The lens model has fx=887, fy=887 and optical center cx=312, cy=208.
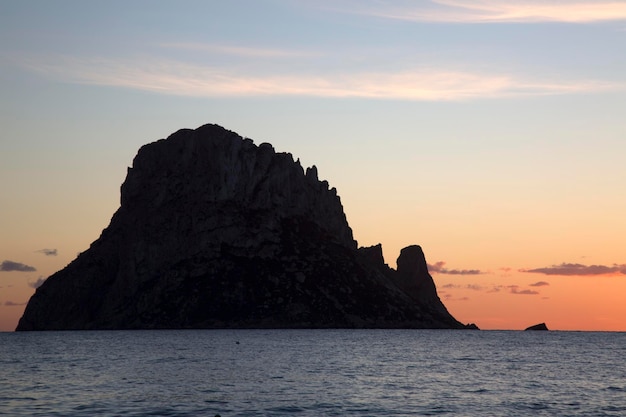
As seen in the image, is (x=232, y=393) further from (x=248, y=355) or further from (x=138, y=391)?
(x=248, y=355)

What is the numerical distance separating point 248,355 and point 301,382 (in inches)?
2347

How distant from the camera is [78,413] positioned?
73.5 m

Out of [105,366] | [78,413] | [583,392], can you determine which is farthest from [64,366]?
[583,392]

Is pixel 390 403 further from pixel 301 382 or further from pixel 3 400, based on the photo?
pixel 3 400

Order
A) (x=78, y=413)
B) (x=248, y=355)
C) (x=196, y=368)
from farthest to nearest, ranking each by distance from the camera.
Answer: (x=248, y=355) → (x=196, y=368) → (x=78, y=413)

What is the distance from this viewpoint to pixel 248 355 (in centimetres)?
16350

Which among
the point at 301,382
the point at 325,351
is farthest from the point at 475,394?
the point at 325,351

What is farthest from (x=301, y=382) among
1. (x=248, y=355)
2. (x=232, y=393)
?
(x=248, y=355)

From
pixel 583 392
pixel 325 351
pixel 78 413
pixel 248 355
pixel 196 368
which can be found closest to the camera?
pixel 78 413

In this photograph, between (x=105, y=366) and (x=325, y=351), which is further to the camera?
(x=325, y=351)

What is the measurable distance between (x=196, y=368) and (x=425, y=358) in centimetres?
5467

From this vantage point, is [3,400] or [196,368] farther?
[196,368]

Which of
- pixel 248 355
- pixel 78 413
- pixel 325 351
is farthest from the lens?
pixel 325 351

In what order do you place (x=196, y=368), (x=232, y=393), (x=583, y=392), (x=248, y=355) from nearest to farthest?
(x=232, y=393)
(x=583, y=392)
(x=196, y=368)
(x=248, y=355)
